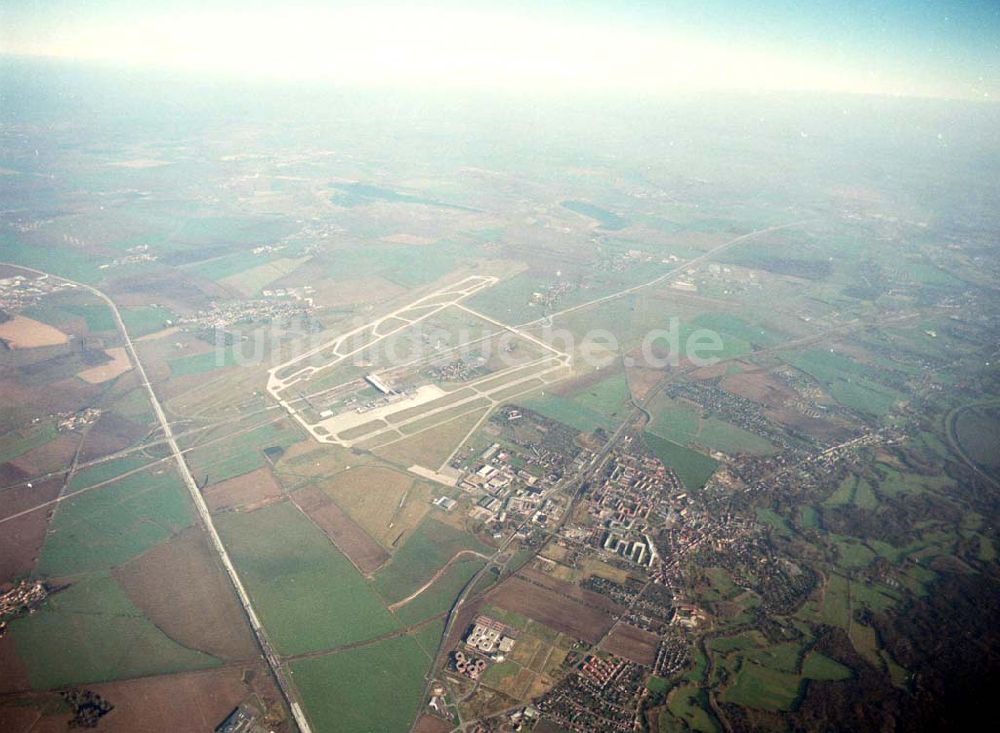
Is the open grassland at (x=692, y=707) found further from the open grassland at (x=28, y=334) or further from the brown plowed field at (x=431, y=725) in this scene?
the open grassland at (x=28, y=334)

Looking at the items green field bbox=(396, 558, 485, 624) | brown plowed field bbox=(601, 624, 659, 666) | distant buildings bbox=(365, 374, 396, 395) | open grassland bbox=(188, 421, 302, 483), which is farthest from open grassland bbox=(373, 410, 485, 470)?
brown plowed field bbox=(601, 624, 659, 666)

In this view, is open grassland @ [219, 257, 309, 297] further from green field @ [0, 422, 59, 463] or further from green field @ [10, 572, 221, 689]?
green field @ [10, 572, 221, 689]

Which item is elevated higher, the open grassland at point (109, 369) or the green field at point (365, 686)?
the green field at point (365, 686)


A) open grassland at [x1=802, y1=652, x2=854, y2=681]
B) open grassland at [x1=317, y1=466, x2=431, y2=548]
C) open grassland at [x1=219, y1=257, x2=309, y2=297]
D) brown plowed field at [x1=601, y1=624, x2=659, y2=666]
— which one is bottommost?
open grassland at [x1=219, y1=257, x2=309, y2=297]

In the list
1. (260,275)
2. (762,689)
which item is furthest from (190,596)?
(260,275)

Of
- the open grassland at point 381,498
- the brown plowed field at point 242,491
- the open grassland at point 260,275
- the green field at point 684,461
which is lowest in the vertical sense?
the open grassland at point 260,275

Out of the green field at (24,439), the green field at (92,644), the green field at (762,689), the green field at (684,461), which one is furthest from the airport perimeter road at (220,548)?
the green field at (684,461)
